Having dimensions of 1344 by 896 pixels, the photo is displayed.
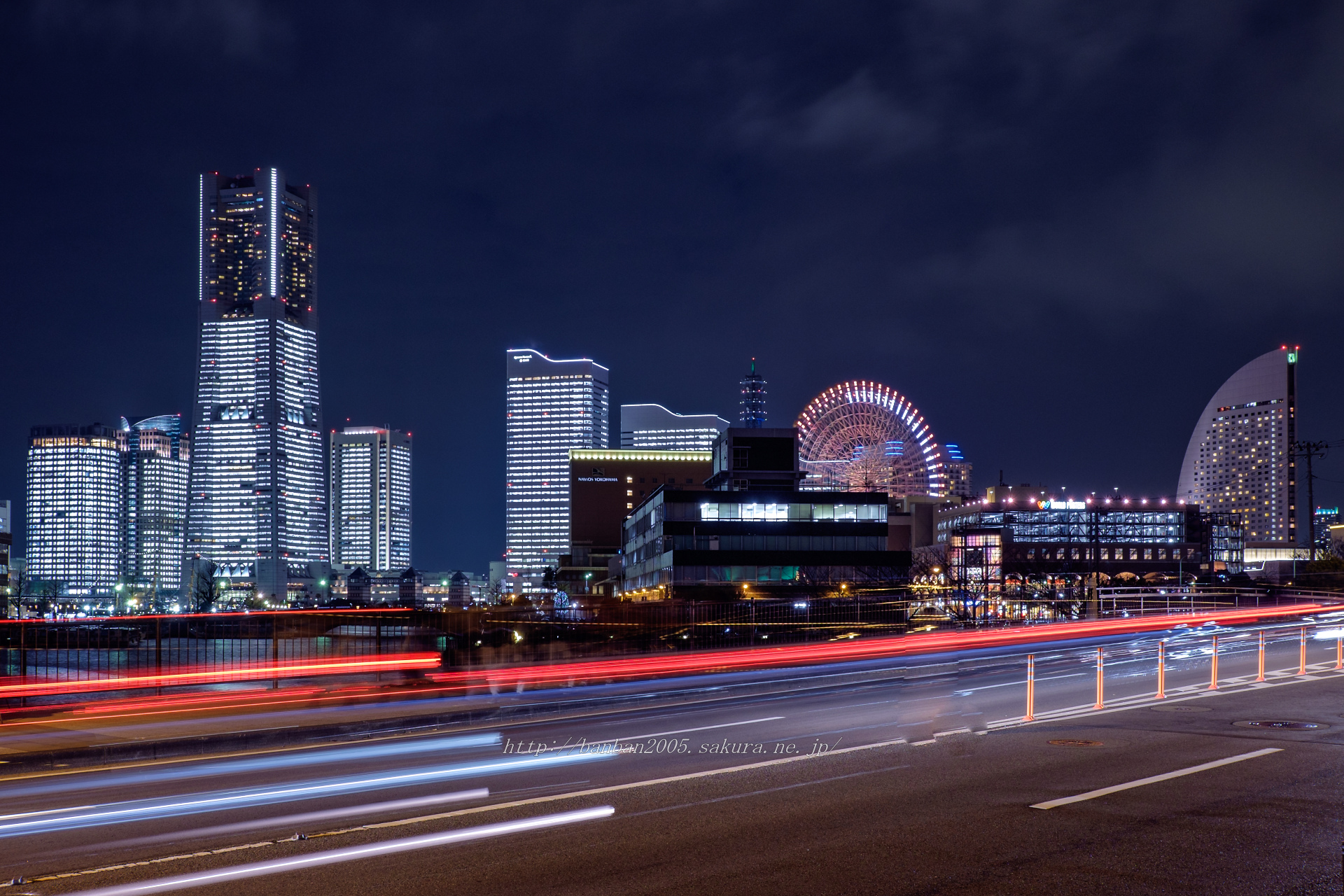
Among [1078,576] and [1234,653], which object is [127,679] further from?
[1078,576]

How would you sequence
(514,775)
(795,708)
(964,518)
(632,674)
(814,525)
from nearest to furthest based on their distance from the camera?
(514,775) → (795,708) → (632,674) → (814,525) → (964,518)

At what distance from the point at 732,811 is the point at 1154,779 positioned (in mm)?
5111

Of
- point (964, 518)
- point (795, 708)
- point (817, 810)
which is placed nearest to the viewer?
point (817, 810)

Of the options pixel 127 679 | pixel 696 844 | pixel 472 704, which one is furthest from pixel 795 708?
pixel 127 679

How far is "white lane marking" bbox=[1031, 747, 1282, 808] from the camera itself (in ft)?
37.3

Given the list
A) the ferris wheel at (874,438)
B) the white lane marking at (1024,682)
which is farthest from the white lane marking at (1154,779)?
the ferris wheel at (874,438)

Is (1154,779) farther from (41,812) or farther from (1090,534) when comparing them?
(1090,534)

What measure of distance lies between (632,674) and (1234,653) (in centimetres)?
1801

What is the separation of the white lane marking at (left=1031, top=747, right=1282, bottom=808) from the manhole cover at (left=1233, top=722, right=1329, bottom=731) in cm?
224

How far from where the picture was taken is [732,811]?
1123cm

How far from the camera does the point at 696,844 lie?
9.83 m

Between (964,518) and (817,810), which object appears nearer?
(817,810)

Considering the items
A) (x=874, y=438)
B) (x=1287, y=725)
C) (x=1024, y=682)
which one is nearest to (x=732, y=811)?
(x=1287, y=725)

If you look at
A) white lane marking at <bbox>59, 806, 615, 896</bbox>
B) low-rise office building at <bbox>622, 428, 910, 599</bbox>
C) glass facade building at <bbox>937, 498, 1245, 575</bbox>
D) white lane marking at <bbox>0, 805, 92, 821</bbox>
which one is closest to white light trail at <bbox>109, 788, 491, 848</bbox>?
white lane marking at <bbox>59, 806, 615, 896</bbox>
